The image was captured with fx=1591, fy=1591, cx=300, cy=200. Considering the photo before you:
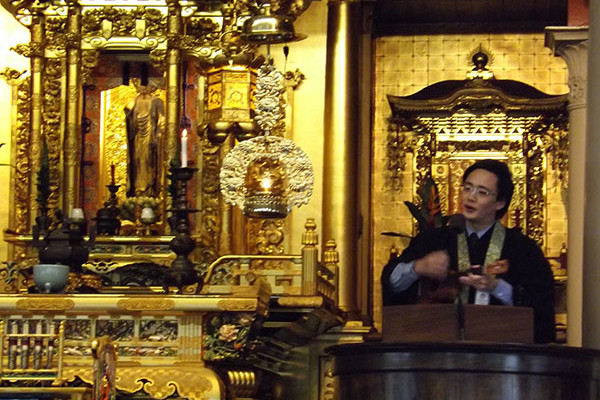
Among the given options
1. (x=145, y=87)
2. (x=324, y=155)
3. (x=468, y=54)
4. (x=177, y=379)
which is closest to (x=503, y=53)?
(x=468, y=54)

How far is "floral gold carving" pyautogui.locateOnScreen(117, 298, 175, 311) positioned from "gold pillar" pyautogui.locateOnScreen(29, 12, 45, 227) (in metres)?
6.13

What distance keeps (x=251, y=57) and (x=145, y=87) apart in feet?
5.15

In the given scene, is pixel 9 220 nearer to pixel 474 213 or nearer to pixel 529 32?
pixel 529 32

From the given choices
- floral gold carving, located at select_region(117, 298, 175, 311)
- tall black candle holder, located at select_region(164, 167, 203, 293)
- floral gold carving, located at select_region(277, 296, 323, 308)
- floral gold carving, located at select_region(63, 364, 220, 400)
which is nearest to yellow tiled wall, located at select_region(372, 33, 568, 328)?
floral gold carving, located at select_region(277, 296, 323, 308)

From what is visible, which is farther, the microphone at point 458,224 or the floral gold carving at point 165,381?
the floral gold carving at point 165,381

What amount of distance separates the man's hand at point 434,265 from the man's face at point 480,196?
0.42 meters

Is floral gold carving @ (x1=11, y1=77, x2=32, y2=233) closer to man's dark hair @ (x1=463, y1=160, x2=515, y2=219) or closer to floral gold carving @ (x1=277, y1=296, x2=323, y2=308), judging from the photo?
floral gold carving @ (x1=277, y1=296, x2=323, y2=308)

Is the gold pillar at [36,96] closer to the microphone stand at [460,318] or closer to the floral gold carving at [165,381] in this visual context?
the floral gold carving at [165,381]

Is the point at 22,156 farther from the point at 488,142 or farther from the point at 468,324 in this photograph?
the point at 468,324

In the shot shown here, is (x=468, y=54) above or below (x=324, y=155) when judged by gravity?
above

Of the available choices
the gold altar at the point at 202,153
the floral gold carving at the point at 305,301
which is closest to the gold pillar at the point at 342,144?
the gold altar at the point at 202,153

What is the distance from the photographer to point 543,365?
585 cm

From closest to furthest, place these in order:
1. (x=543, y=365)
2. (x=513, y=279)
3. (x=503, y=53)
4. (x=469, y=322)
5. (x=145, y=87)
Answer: (x=543, y=365), (x=469, y=322), (x=513, y=279), (x=145, y=87), (x=503, y=53)

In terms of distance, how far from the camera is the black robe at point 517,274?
Answer: 6.81m
